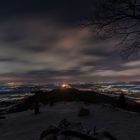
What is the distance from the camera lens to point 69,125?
631 inches

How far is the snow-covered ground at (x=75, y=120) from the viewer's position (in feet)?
58.4

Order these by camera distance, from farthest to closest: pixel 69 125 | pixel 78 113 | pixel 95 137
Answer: pixel 78 113 < pixel 69 125 < pixel 95 137

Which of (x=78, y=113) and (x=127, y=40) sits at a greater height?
(x=127, y=40)

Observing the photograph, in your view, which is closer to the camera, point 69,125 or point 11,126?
point 69,125

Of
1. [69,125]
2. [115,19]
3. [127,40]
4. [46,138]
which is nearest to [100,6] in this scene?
[115,19]

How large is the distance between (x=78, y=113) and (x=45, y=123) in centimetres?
276

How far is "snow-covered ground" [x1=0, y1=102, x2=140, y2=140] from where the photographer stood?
17812 mm

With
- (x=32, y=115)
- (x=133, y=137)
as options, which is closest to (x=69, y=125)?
(x=133, y=137)

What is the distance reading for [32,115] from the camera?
79.1 ft

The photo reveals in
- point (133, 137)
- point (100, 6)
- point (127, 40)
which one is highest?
point (100, 6)

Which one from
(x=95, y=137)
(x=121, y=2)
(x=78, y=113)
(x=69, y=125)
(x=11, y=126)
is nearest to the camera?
(x=95, y=137)

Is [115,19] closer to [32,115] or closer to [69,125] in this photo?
[69,125]

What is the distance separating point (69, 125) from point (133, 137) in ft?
11.4

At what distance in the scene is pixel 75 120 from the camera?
21.6 meters
